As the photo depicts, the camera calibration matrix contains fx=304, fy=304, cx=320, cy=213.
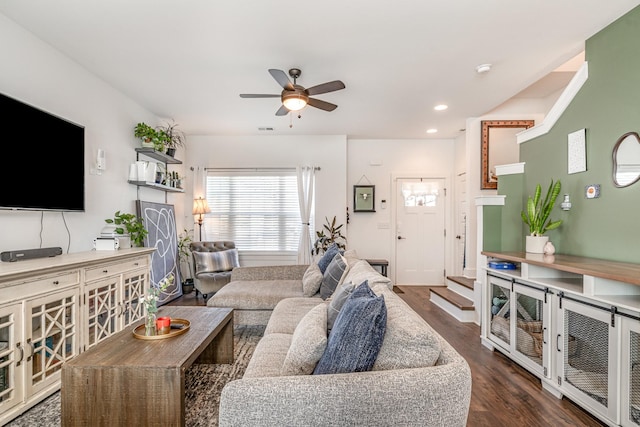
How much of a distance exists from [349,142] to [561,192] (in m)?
3.51

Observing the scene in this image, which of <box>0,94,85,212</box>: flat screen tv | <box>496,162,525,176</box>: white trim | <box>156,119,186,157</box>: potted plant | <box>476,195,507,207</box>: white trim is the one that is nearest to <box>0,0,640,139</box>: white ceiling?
<box>156,119,186,157</box>: potted plant

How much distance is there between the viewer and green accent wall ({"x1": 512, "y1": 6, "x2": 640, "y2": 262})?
85.7 inches

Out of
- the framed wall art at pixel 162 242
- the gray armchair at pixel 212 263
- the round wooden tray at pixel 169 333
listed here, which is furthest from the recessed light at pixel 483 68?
the framed wall art at pixel 162 242

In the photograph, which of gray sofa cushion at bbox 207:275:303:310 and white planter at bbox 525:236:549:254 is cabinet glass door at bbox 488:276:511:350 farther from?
gray sofa cushion at bbox 207:275:303:310

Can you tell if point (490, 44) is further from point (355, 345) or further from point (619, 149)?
point (355, 345)

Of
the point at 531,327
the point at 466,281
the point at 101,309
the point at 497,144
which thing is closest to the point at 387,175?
the point at 497,144

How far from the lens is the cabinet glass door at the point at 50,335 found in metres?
1.97

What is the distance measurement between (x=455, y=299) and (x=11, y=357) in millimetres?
4270

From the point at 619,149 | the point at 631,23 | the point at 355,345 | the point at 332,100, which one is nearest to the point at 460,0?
the point at 631,23

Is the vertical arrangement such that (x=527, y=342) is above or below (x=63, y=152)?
below

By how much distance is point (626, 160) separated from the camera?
2.20m

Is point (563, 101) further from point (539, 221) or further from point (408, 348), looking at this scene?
point (408, 348)

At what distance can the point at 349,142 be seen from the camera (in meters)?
5.67

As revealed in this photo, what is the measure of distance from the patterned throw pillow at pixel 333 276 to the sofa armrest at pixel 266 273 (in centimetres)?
92
